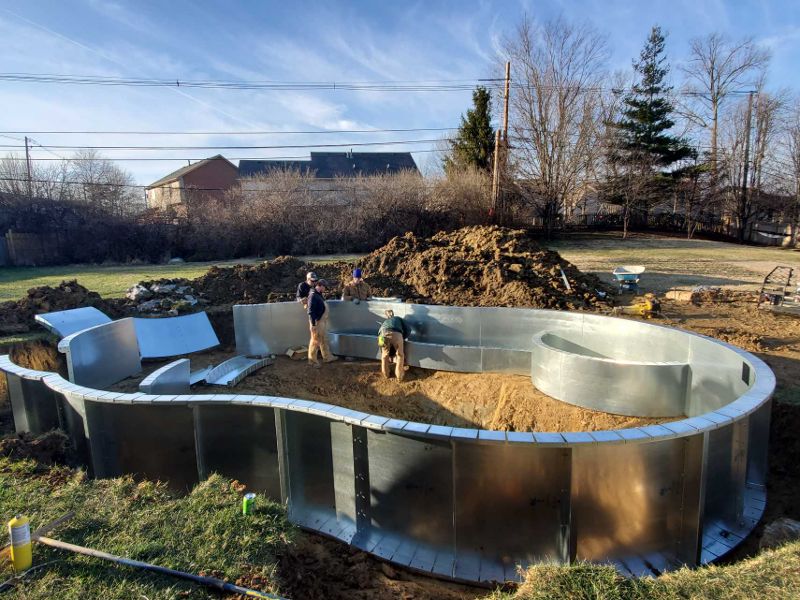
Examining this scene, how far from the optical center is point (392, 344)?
904cm

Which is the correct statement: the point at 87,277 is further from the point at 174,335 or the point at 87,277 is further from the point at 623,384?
the point at 623,384

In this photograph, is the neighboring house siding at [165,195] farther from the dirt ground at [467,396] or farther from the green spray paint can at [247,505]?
the green spray paint can at [247,505]

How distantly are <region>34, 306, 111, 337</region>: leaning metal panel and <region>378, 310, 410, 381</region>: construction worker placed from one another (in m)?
5.83

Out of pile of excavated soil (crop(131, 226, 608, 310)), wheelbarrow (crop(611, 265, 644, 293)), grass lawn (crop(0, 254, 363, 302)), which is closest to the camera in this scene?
pile of excavated soil (crop(131, 226, 608, 310))

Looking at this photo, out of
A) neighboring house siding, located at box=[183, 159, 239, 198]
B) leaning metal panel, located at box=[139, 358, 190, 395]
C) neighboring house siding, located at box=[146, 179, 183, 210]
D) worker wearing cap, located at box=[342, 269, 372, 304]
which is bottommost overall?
leaning metal panel, located at box=[139, 358, 190, 395]

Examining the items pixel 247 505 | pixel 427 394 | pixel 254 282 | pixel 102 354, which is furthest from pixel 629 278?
pixel 102 354

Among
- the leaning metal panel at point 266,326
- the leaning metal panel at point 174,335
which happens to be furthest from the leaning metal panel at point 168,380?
the leaning metal panel at point 266,326

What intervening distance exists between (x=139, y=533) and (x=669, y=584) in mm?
3359

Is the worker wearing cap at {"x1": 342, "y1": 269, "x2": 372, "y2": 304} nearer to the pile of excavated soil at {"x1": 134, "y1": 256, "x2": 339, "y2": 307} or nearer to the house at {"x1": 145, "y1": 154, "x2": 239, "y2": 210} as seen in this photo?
the pile of excavated soil at {"x1": 134, "y1": 256, "x2": 339, "y2": 307}

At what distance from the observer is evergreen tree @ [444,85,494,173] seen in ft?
96.9

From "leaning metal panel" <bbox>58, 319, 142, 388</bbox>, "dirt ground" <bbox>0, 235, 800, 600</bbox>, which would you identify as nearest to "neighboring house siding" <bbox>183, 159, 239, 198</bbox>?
"dirt ground" <bbox>0, 235, 800, 600</bbox>

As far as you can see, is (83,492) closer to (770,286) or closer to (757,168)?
(770,286)

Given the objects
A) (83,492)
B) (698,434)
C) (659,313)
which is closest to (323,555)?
(83,492)

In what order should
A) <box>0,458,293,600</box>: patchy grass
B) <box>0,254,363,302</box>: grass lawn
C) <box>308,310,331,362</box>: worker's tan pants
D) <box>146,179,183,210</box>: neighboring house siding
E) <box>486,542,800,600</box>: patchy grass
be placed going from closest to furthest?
<box>486,542,800,600</box>: patchy grass
<box>0,458,293,600</box>: patchy grass
<box>308,310,331,362</box>: worker's tan pants
<box>0,254,363,302</box>: grass lawn
<box>146,179,183,210</box>: neighboring house siding
